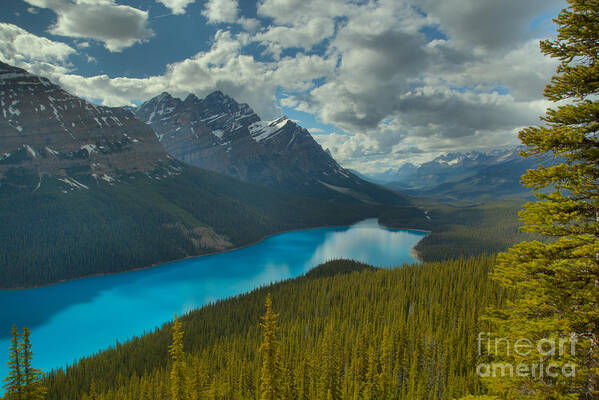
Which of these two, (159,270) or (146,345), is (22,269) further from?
(146,345)

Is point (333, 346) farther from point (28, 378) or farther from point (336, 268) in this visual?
point (336, 268)

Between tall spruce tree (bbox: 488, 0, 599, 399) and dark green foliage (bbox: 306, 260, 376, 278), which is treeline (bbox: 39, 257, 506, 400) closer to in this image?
tall spruce tree (bbox: 488, 0, 599, 399)

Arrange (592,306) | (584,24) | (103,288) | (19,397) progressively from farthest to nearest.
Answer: (103,288) < (19,397) < (584,24) < (592,306)

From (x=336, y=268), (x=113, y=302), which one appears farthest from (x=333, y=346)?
(x=113, y=302)

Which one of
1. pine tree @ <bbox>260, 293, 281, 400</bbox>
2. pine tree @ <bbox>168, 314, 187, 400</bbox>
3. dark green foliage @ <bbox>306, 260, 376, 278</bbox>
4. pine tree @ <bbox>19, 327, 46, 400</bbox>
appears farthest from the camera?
dark green foliage @ <bbox>306, 260, 376, 278</bbox>

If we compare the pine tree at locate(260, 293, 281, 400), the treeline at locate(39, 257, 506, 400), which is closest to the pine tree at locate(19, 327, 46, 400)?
the pine tree at locate(260, 293, 281, 400)

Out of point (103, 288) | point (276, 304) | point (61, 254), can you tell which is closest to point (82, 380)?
point (276, 304)

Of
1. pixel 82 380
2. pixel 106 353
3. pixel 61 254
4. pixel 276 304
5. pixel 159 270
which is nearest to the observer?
pixel 82 380
